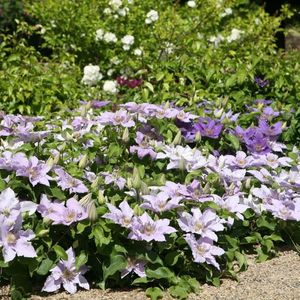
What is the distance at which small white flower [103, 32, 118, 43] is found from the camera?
6227 millimetres

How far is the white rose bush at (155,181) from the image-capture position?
2535mm

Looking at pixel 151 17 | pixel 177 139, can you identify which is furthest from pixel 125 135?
pixel 151 17

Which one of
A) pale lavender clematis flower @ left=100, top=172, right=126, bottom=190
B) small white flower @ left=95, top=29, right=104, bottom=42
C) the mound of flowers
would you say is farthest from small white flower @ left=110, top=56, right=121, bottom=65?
pale lavender clematis flower @ left=100, top=172, right=126, bottom=190

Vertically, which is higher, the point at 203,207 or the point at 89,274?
the point at 203,207

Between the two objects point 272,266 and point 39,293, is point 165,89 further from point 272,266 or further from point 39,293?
point 39,293

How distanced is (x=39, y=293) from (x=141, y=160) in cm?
84

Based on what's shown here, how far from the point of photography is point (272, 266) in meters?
2.85

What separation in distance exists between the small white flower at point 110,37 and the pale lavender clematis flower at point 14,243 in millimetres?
4011

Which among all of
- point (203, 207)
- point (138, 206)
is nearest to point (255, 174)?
point (203, 207)

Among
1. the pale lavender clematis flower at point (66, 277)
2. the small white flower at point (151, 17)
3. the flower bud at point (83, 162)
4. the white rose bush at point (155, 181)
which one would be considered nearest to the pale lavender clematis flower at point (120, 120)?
the white rose bush at point (155, 181)

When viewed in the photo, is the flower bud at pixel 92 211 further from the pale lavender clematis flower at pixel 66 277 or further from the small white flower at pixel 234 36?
the small white flower at pixel 234 36

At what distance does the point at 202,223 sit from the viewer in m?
2.65

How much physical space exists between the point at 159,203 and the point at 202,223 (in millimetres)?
191

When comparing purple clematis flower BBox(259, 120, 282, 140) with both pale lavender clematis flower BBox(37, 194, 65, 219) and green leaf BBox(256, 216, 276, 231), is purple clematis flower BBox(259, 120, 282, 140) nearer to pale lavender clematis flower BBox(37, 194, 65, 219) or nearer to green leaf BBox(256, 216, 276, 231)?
green leaf BBox(256, 216, 276, 231)
